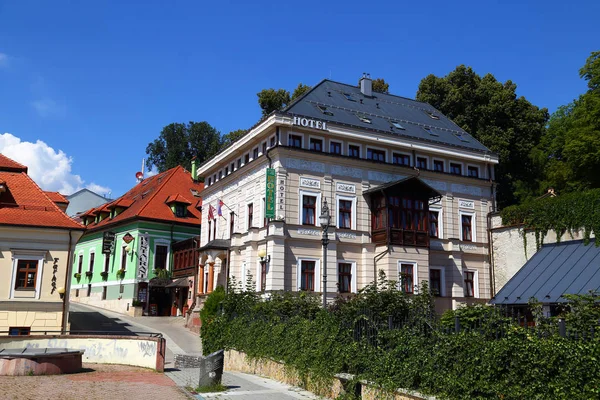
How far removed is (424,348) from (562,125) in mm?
38823

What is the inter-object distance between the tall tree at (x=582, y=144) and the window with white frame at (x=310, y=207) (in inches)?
628

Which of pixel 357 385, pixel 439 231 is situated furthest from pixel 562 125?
pixel 357 385

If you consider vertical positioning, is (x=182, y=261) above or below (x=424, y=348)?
above

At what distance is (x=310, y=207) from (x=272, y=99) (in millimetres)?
22199

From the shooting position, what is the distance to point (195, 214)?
49500 millimetres

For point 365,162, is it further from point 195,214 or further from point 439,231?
point 195,214

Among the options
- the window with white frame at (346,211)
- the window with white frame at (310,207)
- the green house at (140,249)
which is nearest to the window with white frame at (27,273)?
the window with white frame at (310,207)

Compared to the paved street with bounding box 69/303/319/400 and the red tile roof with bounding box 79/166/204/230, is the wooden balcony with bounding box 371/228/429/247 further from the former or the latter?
the red tile roof with bounding box 79/166/204/230

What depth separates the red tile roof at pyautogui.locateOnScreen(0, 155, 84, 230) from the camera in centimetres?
2783

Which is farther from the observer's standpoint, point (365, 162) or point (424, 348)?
point (365, 162)

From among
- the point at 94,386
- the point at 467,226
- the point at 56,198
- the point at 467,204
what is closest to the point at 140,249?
the point at 56,198

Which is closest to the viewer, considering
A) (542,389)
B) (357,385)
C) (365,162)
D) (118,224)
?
(542,389)

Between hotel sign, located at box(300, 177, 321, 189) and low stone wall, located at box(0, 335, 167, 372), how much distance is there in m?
13.5

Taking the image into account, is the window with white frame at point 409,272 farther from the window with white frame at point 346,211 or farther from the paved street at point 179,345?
the paved street at point 179,345
